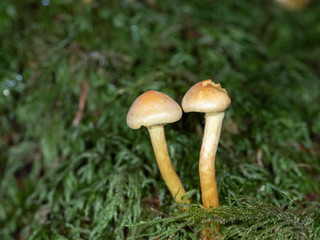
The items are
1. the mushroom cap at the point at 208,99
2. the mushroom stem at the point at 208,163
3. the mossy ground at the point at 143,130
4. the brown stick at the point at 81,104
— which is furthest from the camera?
the brown stick at the point at 81,104

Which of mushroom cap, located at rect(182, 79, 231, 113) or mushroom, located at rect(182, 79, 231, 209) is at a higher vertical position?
mushroom cap, located at rect(182, 79, 231, 113)

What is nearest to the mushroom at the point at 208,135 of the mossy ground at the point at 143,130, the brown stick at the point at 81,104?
the mossy ground at the point at 143,130

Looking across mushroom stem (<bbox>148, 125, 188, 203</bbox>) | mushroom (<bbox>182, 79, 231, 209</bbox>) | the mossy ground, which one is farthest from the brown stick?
mushroom (<bbox>182, 79, 231, 209</bbox>)

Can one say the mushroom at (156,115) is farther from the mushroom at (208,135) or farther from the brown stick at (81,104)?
the brown stick at (81,104)

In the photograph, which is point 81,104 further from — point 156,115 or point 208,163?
point 208,163

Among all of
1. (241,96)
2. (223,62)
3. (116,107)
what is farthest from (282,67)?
(116,107)

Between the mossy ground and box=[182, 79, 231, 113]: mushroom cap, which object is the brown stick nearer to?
the mossy ground

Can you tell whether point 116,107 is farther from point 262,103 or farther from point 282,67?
point 282,67
